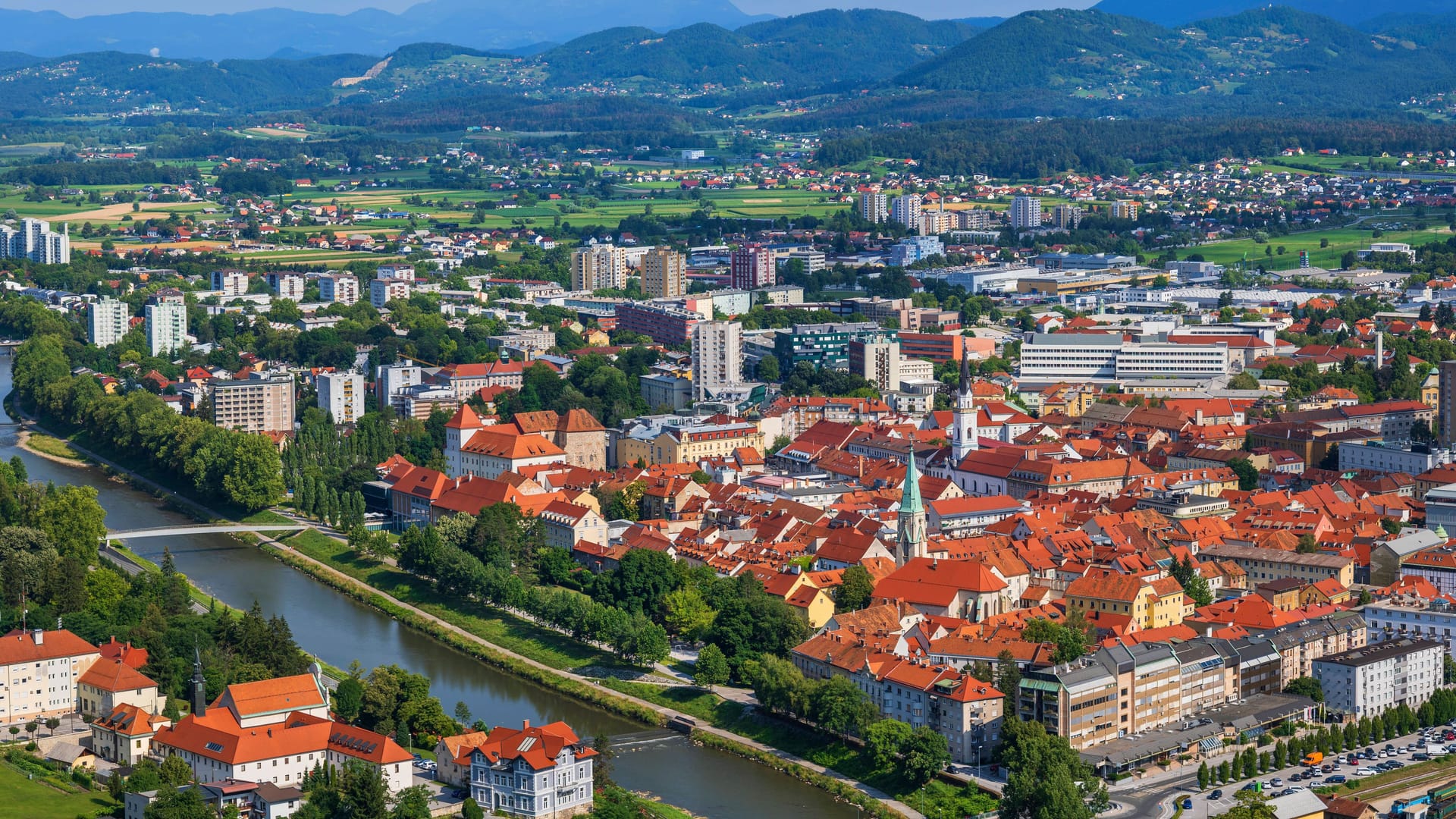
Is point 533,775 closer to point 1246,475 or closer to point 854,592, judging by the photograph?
point 854,592

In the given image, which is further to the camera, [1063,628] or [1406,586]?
[1406,586]

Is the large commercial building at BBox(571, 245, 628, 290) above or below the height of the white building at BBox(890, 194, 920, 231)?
below

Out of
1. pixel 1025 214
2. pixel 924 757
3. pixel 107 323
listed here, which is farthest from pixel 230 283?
pixel 924 757

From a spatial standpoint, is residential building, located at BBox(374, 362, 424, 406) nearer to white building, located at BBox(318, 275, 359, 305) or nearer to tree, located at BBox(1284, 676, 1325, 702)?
white building, located at BBox(318, 275, 359, 305)

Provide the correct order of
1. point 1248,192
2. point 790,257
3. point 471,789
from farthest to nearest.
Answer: point 1248,192 < point 790,257 < point 471,789

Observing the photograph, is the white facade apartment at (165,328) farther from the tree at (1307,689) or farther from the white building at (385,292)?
the tree at (1307,689)

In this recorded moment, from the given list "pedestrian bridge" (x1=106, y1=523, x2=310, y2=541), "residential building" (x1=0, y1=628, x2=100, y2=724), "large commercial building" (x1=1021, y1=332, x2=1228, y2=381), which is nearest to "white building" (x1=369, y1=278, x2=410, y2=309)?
"large commercial building" (x1=1021, y1=332, x2=1228, y2=381)

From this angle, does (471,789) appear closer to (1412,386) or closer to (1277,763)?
(1277,763)

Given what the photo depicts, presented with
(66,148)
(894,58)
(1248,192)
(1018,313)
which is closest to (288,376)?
(1018,313)
